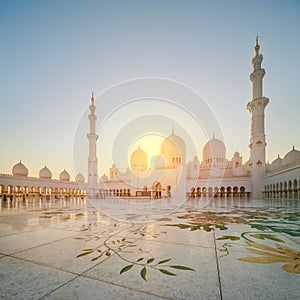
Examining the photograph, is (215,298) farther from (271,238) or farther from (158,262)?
(271,238)

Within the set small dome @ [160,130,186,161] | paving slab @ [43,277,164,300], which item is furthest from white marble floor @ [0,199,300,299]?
small dome @ [160,130,186,161]

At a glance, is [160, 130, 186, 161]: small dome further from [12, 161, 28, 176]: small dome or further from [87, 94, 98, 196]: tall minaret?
[12, 161, 28, 176]: small dome

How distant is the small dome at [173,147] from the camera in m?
26.6

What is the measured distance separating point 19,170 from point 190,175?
76.4 feet

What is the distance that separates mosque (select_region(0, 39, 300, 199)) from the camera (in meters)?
17.7

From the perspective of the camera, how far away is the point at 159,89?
6977mm

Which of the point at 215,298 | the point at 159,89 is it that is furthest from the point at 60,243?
the point at 159,89

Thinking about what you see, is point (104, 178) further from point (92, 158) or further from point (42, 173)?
point (92, 158)

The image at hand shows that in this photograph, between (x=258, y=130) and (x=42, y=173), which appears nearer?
(x=258, y=130)

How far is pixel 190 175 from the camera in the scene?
82.1 ft

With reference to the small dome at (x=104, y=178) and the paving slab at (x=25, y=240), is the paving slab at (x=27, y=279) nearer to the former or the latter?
the paving slab at (x=25, y=240)

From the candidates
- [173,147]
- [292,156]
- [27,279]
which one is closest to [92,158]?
[173,147]

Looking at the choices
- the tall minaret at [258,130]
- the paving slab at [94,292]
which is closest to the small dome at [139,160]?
the tall minaret at [258,130]

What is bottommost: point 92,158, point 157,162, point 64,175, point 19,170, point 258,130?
point 64,175
